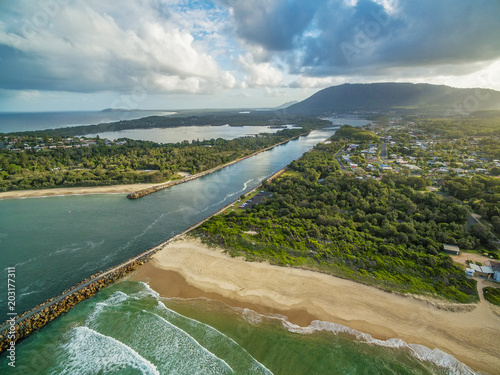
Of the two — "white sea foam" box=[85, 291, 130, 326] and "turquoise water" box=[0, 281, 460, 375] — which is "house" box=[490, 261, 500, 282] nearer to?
"turquoise water" box=[0, 281, 460, 375]

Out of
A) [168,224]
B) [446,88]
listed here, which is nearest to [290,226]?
[168,224]

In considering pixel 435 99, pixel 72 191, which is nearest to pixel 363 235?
pixel 72 191

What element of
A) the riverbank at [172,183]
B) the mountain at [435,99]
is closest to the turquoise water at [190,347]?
the riverbank at [172,183]

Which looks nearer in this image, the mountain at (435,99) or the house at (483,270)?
the house at (483,270)

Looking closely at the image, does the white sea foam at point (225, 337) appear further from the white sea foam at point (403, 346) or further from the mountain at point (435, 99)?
the mountain at point (435, 99)

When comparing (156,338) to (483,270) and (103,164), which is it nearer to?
(483,270)

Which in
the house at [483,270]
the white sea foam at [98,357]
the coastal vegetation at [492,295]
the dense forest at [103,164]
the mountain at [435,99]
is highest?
the mountain at [435,99]

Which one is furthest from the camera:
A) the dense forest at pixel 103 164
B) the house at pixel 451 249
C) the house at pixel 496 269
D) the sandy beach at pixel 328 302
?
the dense forest at pixel 103 164
